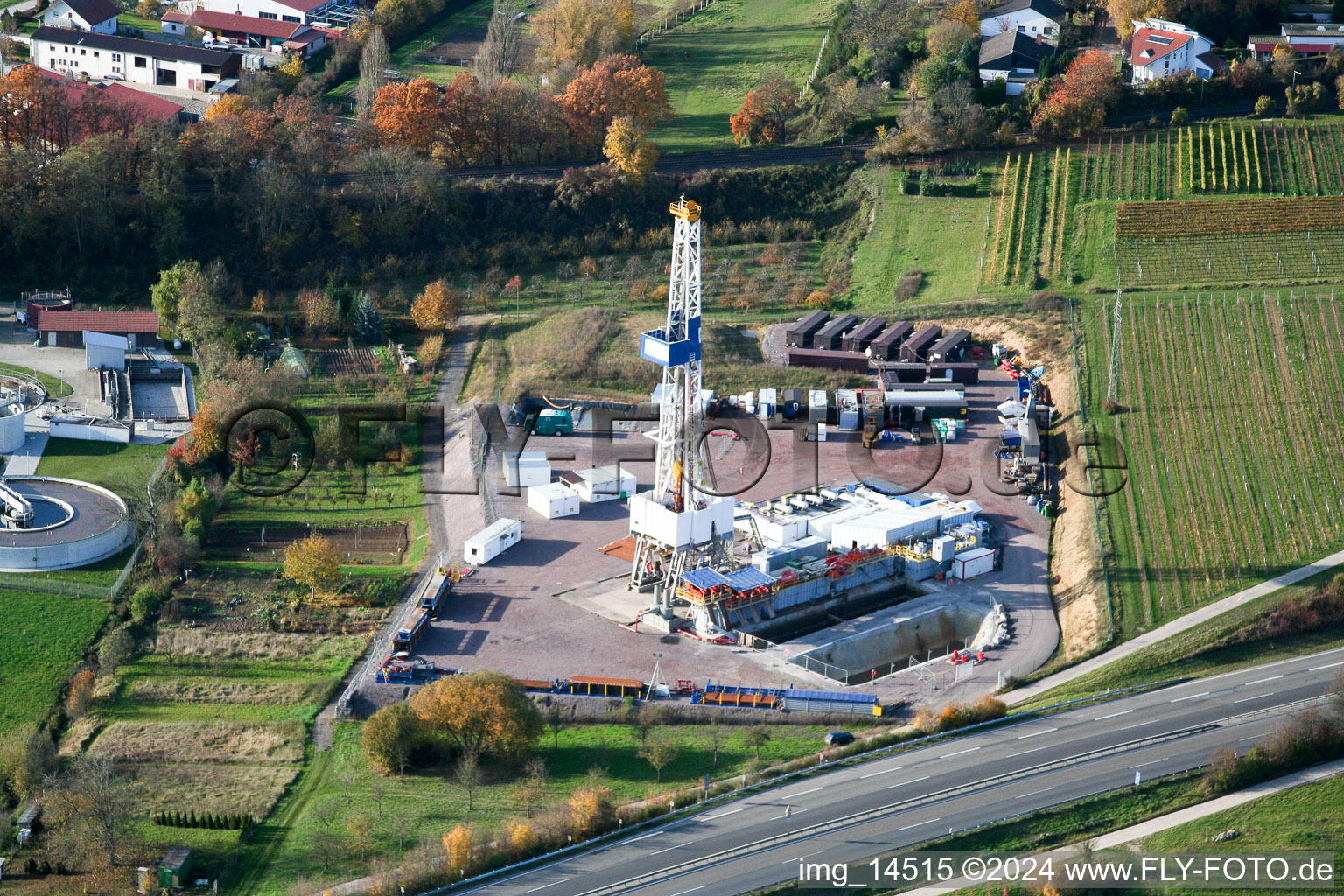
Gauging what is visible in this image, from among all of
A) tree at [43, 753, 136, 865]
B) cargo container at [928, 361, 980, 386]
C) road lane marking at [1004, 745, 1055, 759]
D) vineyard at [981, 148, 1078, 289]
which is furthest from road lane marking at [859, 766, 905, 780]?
vineyard at [981, 148, 1078, 289]

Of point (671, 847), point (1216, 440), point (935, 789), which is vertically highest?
point (1216, 440)

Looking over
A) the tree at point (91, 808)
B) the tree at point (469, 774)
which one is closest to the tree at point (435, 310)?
the tree at point (469, 774)

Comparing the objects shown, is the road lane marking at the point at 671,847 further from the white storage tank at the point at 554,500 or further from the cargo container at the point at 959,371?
the cargo container at the point at 959,371

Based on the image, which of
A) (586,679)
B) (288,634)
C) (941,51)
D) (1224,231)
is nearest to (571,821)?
(586,679)

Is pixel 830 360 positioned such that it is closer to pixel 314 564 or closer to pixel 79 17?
pixel 314 564

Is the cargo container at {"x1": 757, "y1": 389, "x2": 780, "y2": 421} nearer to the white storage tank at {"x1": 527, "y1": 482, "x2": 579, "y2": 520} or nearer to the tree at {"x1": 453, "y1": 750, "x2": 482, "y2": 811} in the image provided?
the white storage tank at {"x1": 527, "y1": 482, "x2": 579, "y2": 520}

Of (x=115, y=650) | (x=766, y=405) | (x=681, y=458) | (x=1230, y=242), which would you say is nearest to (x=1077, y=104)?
(x=1230, y=242)
